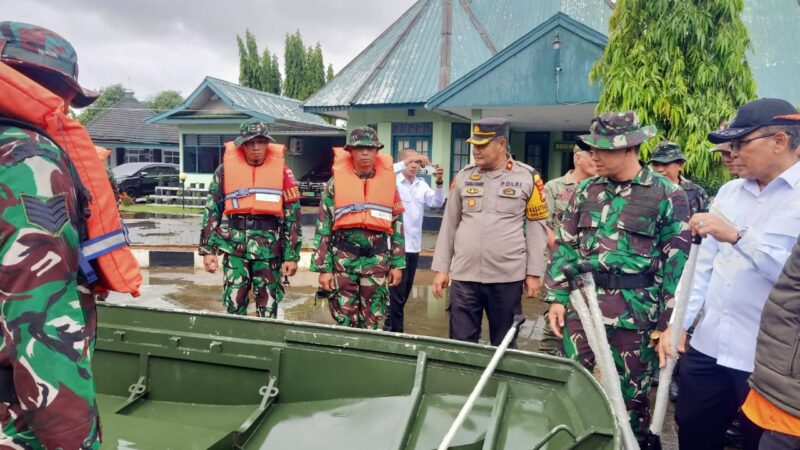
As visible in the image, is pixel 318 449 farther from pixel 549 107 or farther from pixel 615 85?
pixel 549 107

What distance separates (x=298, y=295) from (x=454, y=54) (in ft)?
26.9

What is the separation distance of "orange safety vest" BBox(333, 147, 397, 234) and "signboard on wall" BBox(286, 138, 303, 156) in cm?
1471

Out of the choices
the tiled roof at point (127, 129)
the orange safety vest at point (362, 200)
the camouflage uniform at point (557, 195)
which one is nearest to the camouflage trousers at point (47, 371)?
the orange safety vest at point (362, 200)

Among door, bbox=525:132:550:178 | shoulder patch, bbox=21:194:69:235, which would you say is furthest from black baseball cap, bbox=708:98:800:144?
door, bbox=525:132:550:178

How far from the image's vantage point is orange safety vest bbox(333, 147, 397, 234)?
3.67m

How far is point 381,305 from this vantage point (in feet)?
12.5

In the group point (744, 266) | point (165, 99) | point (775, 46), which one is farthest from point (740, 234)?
point (165, 99)

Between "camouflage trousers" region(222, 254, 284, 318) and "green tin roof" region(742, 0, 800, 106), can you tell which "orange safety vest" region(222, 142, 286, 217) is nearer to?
"camouflage trousers" region(222, 254, 284, 318)

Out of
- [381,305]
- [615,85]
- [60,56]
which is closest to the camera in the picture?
[60,56]

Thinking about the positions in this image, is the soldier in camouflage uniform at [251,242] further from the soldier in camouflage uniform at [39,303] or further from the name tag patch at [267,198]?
the soldier in camouflage uniform at [39,303]

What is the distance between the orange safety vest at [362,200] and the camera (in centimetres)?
367

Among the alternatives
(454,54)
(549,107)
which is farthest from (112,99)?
(549,107)

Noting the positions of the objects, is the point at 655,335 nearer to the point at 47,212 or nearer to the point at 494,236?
the point at 494,236

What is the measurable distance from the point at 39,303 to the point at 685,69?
623 cm
